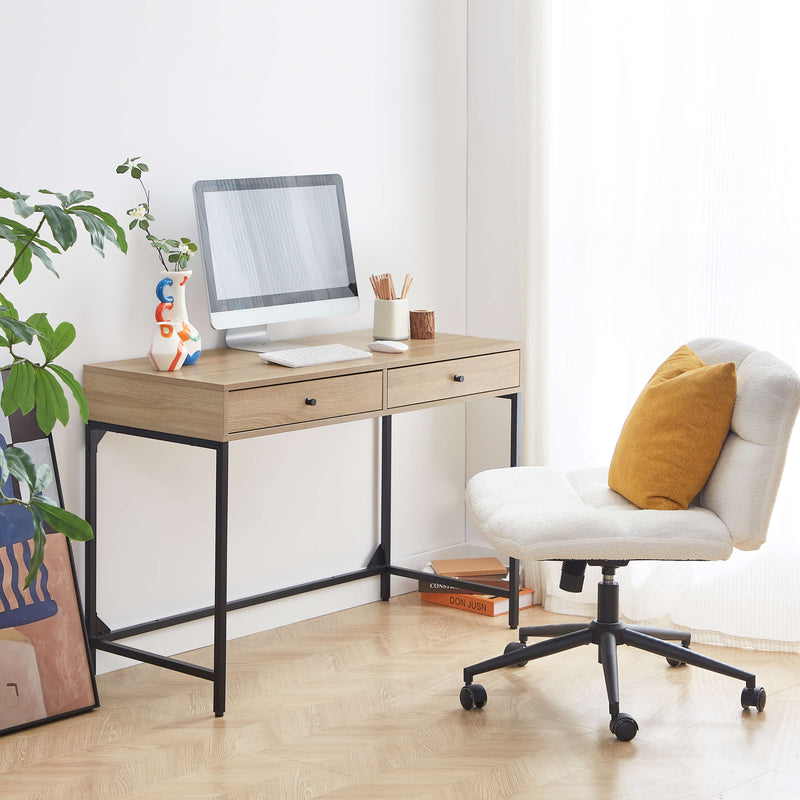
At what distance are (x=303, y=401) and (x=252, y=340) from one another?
50 centimetres

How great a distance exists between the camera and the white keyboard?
3047 mm

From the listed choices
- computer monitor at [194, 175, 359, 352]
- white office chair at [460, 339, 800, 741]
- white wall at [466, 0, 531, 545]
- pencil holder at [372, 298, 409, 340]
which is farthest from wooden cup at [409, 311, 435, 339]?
white office chair at [460, 339, 800, 741]

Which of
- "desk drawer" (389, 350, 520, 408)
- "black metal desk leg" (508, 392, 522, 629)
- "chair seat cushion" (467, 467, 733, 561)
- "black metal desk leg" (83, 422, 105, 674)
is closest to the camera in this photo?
"chair seat cushion" (467, 467, 733, 561)

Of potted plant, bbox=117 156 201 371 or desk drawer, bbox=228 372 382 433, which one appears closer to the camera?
desk drawer, bbox=228 372 382 433

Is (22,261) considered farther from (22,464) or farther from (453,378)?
(453,378)

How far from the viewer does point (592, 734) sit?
2.85 meters

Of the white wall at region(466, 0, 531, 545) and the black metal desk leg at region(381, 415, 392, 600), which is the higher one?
the white wall at region(466, 0, 531, 545)

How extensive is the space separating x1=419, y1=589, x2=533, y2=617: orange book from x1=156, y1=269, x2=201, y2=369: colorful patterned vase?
3.95 ft

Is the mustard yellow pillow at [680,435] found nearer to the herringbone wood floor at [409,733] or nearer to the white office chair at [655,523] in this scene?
the white office chair at [655,523]

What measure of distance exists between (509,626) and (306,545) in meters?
0.62

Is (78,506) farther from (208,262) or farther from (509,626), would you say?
(509,626)

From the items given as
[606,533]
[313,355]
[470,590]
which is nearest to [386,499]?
[470,590]

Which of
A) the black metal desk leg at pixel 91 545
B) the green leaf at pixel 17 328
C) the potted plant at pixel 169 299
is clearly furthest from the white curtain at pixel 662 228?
the green leaf at pixel 17 328

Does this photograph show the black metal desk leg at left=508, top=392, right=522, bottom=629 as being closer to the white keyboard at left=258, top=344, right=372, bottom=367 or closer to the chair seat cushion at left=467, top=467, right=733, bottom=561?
the white keyboard at left=258, top=344, right=372, bottom=367
